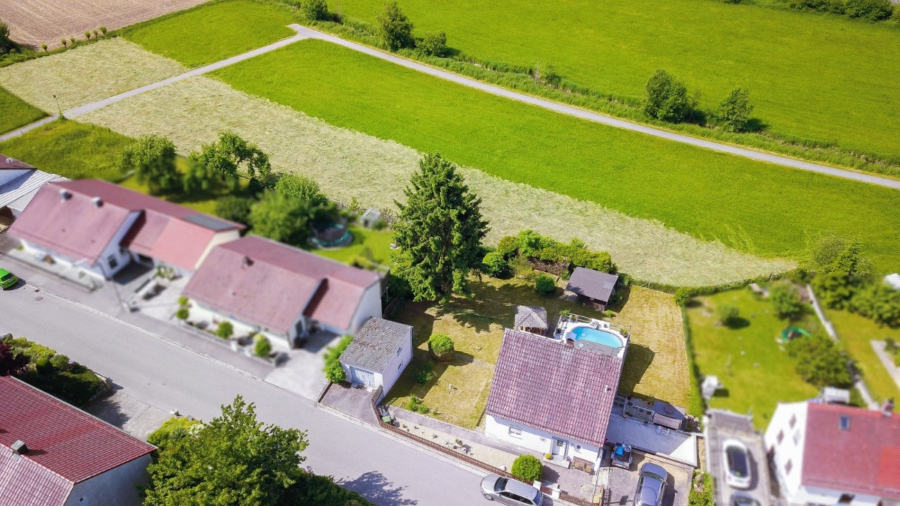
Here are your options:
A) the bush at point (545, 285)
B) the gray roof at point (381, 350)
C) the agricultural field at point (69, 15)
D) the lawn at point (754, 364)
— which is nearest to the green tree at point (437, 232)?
the gray roof at point (381, 350)

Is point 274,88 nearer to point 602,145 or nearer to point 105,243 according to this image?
point 602,145

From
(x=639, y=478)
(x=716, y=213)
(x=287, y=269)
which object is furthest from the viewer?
(x=716, y=213)

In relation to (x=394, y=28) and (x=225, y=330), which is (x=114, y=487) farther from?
(x=394, y=28)

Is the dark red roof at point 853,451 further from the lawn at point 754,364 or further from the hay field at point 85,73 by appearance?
the hay field at point 85,73

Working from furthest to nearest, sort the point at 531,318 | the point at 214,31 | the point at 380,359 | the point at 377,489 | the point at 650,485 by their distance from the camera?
the point at 214,31, the point at 531,318, the point at 380,359, the point at 650,485, the point at 377,489

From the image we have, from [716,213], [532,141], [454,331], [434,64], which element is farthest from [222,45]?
[716,213]

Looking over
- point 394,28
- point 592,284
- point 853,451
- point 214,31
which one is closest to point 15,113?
point 214,31
